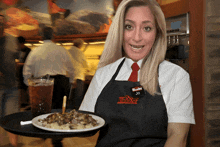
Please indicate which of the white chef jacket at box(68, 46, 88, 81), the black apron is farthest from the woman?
the white chef jacket at box(68, 46, 88, 81)

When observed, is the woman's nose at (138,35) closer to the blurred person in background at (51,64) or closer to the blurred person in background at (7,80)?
the blurred person in background at (7,80)

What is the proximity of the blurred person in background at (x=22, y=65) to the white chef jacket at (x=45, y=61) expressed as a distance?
76 millimetres

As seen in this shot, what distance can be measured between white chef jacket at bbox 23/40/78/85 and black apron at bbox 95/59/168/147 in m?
2.63

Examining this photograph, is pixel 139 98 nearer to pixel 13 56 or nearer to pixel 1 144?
pixel 13 56

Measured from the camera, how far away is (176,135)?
117 centimetres

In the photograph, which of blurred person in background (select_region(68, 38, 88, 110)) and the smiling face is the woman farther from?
blurred person in background (select_region(68, 38, 88, 110))

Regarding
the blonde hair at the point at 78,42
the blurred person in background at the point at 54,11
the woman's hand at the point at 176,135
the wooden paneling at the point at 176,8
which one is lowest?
the woman's hand at the point at 176,135

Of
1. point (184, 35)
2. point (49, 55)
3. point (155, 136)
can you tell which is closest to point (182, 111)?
point (155, 136)

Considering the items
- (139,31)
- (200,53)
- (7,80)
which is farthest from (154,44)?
(7,80)

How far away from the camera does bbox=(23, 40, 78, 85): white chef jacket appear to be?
3.66 meters

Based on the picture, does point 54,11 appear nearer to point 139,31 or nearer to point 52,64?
point 52,64

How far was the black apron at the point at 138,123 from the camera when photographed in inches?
48.1

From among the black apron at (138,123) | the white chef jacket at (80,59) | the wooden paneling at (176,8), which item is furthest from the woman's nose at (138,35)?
the white chef jacket at (80,59)

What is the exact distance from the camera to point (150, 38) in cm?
134
